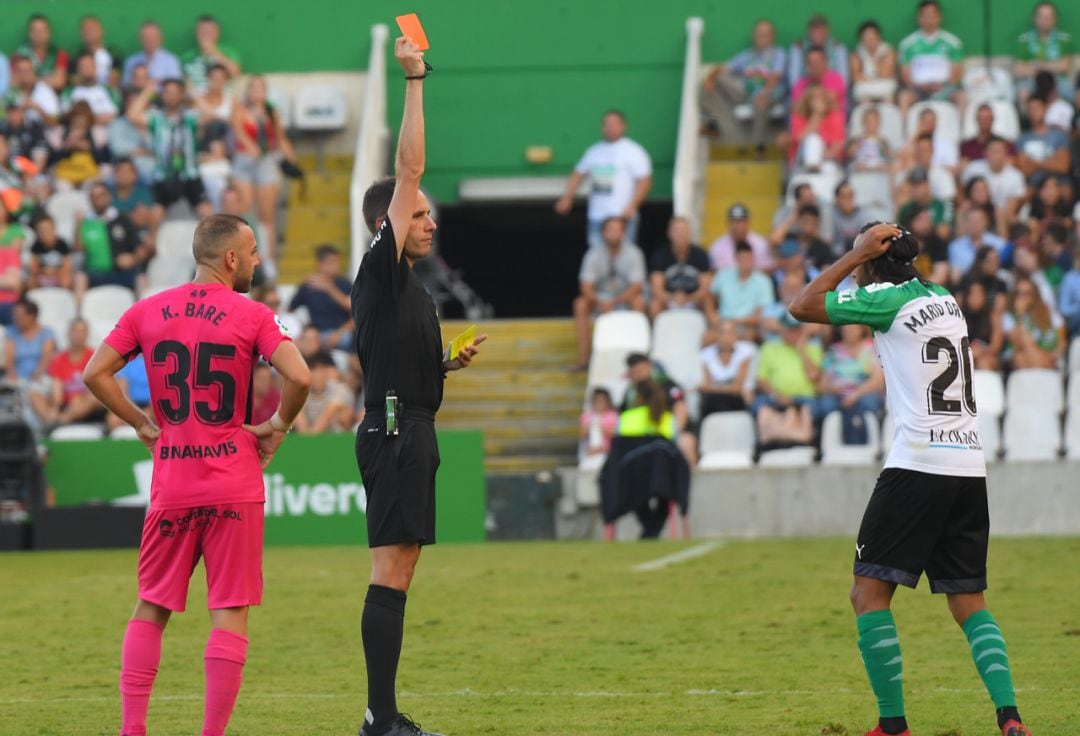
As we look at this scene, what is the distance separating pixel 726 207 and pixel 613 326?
326 cm

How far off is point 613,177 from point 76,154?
21.1 ft

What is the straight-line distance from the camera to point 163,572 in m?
7.06

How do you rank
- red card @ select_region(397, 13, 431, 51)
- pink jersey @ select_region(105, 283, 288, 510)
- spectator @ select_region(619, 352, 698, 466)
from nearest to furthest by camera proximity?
pink jersey @ select_region(105, 283, 288, 510) < red card @ select_region(397, 13, 431, 51) < spectator @ select_region(619, 352, 698, 466)

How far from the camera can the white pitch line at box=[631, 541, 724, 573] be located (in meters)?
15.1

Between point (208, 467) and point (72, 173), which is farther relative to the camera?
point (72, 173)

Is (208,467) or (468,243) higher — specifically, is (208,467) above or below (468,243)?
below

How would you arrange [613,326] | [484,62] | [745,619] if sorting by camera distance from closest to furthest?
1. [745,619]
2. [613,326]
3. [484,62]

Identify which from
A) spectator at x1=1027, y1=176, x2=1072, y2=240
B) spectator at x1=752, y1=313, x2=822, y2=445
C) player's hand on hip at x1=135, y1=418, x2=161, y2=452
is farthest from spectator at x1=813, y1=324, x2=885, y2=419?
player's hand on hip at x1=135, y1=418, x2=161, y2=452

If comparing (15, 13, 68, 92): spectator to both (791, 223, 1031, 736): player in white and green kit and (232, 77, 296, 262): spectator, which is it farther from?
(791, 223, 1031, 736): player in white and green kit

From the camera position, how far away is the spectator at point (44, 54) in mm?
24547

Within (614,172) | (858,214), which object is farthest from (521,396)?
(858,214)

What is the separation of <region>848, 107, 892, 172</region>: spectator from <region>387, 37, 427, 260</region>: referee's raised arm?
15.0m

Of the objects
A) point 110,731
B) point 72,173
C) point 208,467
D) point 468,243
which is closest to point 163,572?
point 208,467

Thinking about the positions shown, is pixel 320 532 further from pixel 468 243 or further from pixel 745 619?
pixel 468 243
